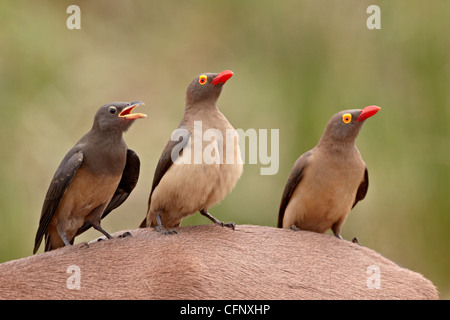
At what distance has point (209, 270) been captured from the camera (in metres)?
2.49

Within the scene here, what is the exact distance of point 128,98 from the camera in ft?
14.2

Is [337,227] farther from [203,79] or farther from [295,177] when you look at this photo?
[203,79]

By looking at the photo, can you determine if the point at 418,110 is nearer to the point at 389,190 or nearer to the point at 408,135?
the point at 408,135

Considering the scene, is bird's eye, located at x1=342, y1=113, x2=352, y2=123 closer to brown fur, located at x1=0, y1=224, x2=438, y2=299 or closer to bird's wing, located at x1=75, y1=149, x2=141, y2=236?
brown fur, located at x1=0, y1=224, x2=438, y2=299

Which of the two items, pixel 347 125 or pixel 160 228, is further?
pixel 347 125

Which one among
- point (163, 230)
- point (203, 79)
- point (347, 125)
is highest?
point (203, 79)

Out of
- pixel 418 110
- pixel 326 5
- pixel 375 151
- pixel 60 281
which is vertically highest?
pixel 326 5

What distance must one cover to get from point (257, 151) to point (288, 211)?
0.47 meters

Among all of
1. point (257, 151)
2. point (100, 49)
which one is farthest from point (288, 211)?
point (100, 49)

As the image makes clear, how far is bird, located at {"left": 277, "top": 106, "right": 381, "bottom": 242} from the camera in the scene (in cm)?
322

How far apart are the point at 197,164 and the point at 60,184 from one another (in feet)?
2.16

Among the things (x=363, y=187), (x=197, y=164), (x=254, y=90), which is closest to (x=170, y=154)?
(x=197, y=164)

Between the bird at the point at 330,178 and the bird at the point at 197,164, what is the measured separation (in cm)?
46

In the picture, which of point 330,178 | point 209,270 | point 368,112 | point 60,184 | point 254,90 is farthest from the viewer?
point 254,90
